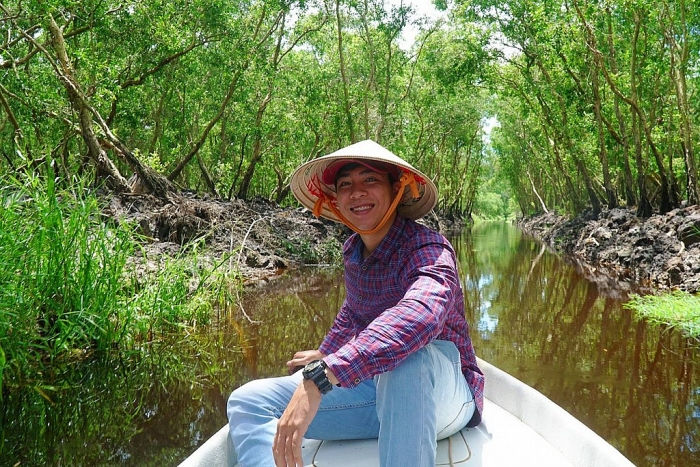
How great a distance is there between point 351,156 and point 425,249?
0.46m

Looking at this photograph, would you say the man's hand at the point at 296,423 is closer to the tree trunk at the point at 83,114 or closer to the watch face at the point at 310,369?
the watch face at the point at 310,369

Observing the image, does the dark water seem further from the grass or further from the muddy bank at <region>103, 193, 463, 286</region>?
the muddy bank at <region>103, 193, 463, 286</region>

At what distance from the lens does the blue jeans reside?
74.3 inches

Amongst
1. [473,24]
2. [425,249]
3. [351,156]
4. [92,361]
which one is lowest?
[92,361]

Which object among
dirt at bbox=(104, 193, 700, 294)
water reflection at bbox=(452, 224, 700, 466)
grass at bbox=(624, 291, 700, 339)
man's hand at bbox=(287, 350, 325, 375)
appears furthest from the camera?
dirt at bbox=(104, 193, 700, 294)

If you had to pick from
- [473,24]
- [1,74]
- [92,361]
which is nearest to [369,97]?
[473,24]

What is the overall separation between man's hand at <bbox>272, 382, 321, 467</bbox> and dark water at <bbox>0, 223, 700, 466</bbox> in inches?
78.6

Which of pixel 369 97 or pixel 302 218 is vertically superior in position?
pixel 369 97

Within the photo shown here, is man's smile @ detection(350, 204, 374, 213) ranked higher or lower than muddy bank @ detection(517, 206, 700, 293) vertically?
higher

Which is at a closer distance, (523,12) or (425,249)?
(425,249)

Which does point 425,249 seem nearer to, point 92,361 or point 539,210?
point 92,361

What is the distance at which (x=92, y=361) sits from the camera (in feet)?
16.6

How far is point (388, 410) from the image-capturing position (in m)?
1.92

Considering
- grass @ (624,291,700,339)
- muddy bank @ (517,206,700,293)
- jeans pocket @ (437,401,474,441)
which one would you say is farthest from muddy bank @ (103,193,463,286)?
muddy bank @ (517,206,700,293)
